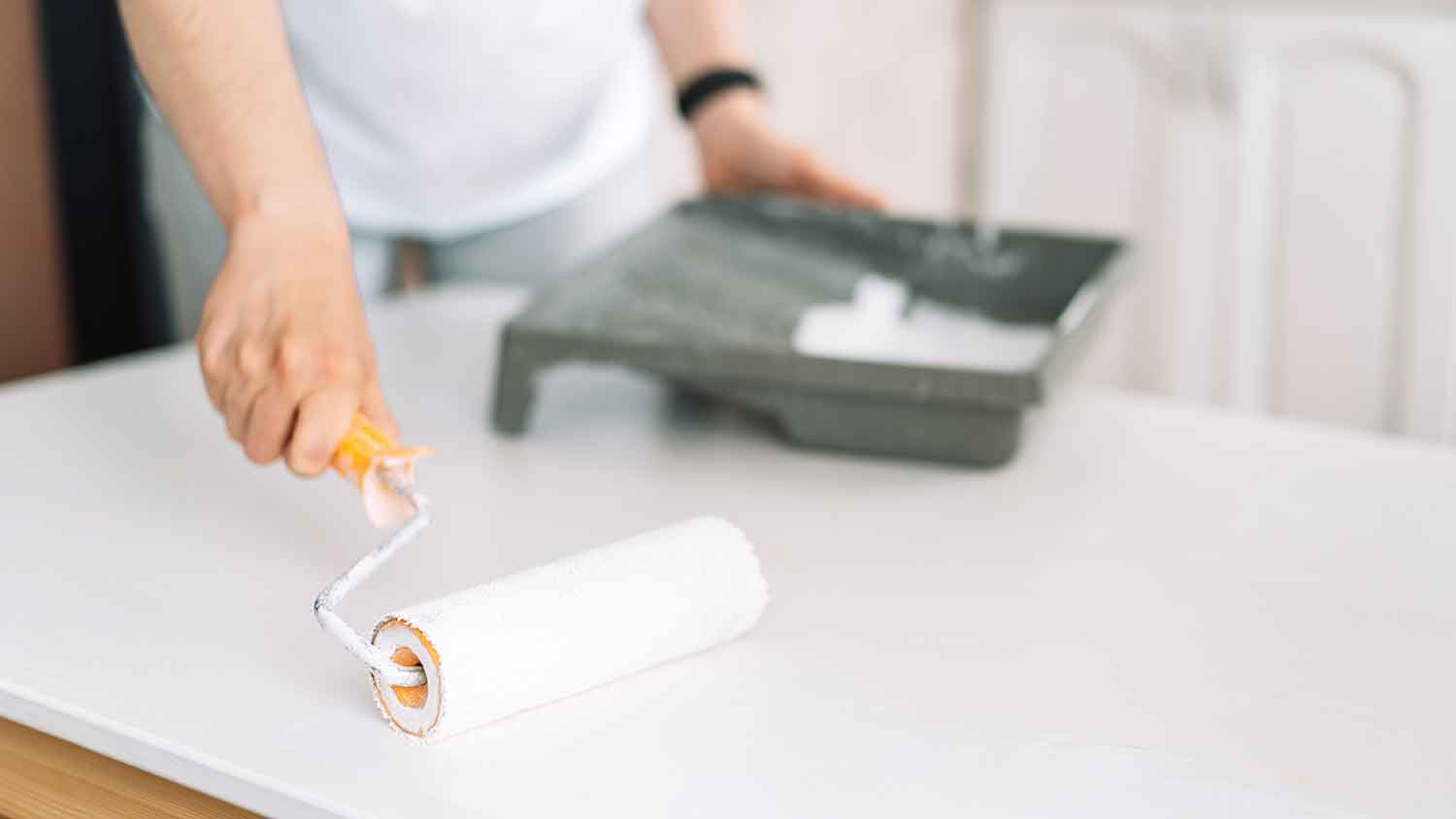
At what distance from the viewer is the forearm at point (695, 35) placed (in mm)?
1304

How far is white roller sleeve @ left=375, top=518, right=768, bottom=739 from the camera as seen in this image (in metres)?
0.58

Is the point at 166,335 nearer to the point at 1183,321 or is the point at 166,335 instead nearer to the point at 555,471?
the point at 555,471

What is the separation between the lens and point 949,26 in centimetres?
232

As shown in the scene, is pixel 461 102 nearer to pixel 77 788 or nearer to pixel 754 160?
pixel 754 160

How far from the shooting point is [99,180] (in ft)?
4.81

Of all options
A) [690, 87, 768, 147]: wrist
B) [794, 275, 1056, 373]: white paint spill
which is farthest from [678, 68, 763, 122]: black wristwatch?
[794, 275, 1056, 373]: white paint spill

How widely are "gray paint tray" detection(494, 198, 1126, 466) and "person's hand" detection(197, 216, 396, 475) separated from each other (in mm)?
183

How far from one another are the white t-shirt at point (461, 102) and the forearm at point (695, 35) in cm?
3

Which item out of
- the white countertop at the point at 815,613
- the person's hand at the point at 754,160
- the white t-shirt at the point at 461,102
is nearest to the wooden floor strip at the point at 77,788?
the white countertop at the point at 815,613

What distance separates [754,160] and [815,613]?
64 centimetres

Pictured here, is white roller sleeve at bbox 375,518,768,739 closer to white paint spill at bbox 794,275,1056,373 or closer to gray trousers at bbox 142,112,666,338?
white paint spill at bbox 794,275,1056,373

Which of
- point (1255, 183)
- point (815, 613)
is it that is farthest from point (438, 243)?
point (1255, 183)

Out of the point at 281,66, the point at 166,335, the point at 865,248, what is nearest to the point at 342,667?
the point at 281,66

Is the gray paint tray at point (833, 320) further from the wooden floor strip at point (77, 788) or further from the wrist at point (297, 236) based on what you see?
the wooden floor strip at point (77, 788)
